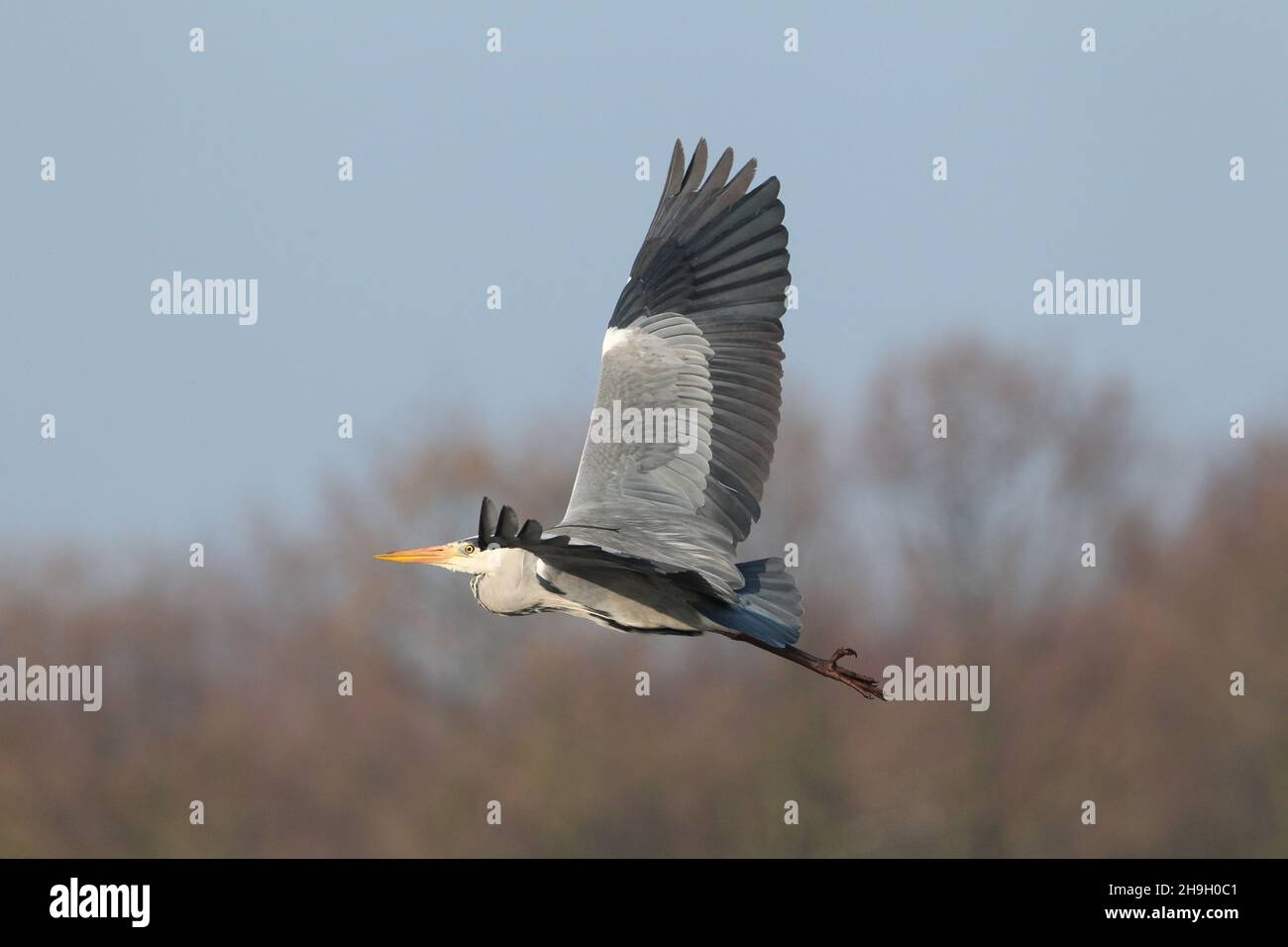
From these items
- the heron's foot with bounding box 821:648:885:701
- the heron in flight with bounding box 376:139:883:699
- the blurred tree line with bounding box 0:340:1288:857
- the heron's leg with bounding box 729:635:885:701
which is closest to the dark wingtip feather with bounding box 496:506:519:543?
the heron in flight with bounding box 376:139:883:699

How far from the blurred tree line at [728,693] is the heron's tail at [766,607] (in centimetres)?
1742

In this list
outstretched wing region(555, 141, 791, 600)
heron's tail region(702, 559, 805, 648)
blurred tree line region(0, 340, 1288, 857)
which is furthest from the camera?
blurred tree line region(0, 340, 1288, 857)

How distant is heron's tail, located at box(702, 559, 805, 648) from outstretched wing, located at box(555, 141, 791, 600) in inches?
9.1

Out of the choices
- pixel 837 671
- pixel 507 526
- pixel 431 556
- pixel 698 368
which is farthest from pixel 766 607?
pixel 507 526

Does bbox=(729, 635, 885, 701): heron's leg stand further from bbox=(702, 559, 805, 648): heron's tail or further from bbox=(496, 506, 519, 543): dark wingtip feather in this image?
bbox=(496, 506, 519, 543): dark wingtip feather

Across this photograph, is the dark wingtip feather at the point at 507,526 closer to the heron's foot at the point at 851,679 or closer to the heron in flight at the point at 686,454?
the heron in flight at the point at 686,454

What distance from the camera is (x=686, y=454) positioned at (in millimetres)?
11898

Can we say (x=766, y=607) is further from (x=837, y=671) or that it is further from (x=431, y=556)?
(x=431, y=556)

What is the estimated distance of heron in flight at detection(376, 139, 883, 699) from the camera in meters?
10.9

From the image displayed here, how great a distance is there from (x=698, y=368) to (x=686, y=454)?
0.59m

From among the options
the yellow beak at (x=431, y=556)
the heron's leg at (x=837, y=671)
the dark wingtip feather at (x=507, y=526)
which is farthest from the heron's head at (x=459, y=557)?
the dark wingtip feather at (x=507, y=526)

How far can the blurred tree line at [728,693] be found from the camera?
31969mm
